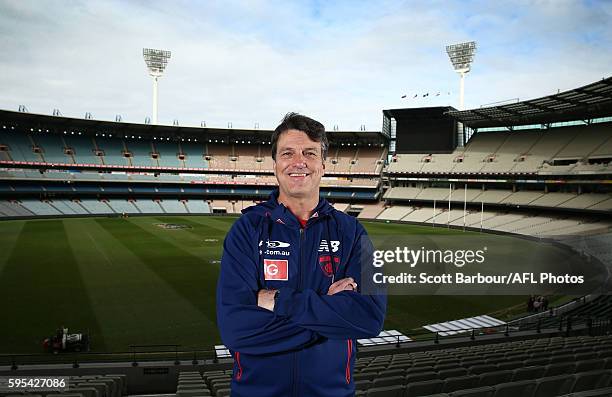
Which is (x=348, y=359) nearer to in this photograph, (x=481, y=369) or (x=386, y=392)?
(x=386, y=392)

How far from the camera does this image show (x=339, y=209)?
7031cm

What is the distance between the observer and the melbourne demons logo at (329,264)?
10.5 feet

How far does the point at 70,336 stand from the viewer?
14.9 meters

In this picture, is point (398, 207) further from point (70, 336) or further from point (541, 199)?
point (70, 336)

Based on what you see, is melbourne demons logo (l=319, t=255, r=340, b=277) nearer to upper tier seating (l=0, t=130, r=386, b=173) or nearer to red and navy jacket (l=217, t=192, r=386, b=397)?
red and navy jacket (l=217, t=192, r=386, b=397)

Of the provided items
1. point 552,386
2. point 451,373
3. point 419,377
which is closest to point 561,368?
point 451,373

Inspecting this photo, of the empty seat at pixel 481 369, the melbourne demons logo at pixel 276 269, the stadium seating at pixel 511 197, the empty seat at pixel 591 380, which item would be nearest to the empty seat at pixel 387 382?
the empty seat at pixel 481 369

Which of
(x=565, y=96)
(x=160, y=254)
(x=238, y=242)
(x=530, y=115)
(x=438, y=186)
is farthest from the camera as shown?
(x=438, y=186)

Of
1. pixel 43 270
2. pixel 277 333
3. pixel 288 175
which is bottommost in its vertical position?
pixel 43 270

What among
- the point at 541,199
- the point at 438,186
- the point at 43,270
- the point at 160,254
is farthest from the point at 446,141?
the point at 43,270

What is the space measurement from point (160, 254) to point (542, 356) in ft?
100

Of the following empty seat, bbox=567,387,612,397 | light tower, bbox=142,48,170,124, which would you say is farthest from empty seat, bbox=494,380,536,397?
light tower, bbox=142,48,170,124

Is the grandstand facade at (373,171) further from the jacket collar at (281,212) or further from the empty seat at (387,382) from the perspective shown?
the jacket collar at (281,212)

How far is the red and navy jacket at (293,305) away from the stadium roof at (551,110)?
165 feet
